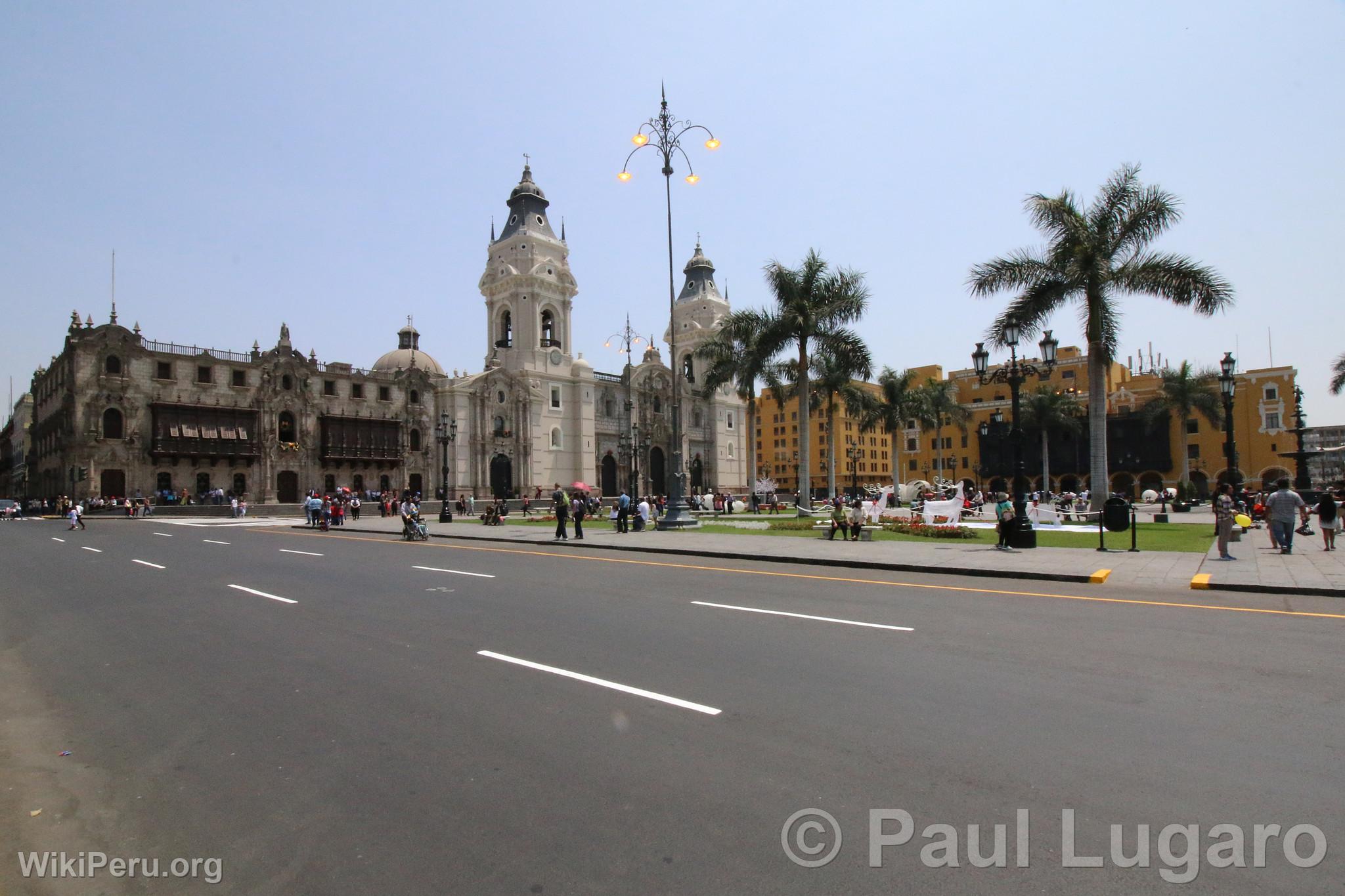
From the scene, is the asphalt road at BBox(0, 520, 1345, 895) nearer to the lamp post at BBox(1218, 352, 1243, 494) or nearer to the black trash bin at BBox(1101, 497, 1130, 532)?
the black trash bin at BBox(1101, 497, 1130, 532)

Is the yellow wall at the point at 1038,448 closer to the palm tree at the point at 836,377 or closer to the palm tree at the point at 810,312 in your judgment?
the palm tree at the point at 836,377

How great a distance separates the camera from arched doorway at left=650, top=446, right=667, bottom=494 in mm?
78312

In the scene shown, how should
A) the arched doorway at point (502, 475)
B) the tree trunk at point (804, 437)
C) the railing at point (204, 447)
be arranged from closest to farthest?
the tree trunk at point (804, 437) < the railing at point (204, 447) < the arched doorway at point (502, 475)

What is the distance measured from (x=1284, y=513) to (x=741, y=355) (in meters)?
33.6

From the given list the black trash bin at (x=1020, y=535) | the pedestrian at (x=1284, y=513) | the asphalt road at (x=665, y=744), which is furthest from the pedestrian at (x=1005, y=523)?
the asphalt road at (x=665, y=744)

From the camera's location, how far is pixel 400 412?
6397cm

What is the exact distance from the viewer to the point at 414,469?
64375mm

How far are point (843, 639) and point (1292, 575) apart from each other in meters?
9.32

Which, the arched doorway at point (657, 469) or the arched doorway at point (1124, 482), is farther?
the arched doorway at point (657, 469)

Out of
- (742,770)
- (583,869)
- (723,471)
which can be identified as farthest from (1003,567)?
(723,471)

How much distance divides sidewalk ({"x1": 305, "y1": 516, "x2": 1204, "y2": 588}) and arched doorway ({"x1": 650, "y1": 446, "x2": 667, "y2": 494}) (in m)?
53.0

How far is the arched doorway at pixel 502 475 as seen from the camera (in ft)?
217

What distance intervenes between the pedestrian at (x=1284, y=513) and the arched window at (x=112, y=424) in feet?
199

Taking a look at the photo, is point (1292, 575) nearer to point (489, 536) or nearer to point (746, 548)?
point (746, 548)
